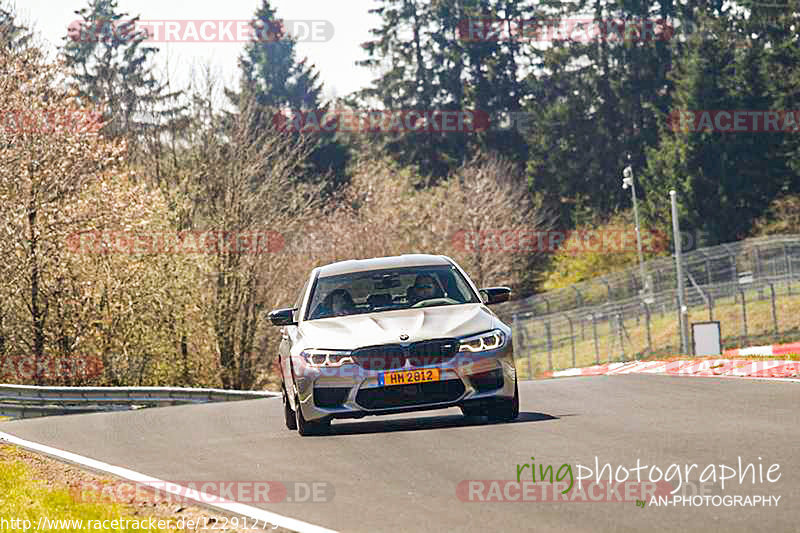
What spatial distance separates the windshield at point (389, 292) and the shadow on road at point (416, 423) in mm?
1153

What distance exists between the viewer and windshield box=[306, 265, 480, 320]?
13305 millimetres

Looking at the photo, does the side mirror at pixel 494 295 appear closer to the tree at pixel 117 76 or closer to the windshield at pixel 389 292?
the windshield at pixel 389 292

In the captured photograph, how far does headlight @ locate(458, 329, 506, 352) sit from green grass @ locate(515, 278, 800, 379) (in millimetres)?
30643

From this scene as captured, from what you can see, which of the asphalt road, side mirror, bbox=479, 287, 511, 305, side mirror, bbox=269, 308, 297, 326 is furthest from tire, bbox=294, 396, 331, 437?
side mirror, bbox=479, 287, 511, 305

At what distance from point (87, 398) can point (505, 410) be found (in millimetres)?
11708

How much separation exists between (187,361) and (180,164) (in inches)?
371

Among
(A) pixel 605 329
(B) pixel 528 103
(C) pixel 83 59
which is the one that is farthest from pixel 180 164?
(B) pixel 528 103

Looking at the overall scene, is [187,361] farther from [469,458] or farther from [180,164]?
[469,458]

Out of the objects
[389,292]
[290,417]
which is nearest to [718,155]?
[389,292]
